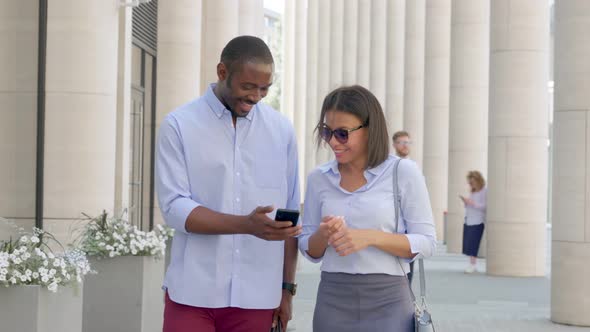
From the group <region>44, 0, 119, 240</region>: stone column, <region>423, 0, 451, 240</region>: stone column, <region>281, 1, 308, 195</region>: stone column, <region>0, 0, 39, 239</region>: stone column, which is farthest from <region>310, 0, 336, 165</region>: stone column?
<region>44, 0, 119, 240</region>: stone column

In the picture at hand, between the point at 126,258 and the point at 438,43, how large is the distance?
2920 centimetres

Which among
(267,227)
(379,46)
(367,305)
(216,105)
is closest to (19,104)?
(216,105)

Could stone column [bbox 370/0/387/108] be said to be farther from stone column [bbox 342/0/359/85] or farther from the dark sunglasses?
the dark sunglasses

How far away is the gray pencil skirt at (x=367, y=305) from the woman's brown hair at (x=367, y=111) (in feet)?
1.61

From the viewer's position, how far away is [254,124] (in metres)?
4.73

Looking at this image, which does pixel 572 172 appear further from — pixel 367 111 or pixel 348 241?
pixel 348 241

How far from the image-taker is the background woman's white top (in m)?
23.2

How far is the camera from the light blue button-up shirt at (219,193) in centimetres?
457

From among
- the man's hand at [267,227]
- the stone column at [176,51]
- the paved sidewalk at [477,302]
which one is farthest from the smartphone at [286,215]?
the stone column at [176,51]

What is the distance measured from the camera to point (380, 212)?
469 centimetres

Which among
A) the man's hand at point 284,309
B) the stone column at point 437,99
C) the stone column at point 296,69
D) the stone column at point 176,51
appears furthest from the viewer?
the stone column at point 296,69

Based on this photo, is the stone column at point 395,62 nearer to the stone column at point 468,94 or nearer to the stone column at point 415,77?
the stone column at point 415,77

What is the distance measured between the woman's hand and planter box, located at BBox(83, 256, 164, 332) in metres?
5.62

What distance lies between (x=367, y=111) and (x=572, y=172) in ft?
30.3
